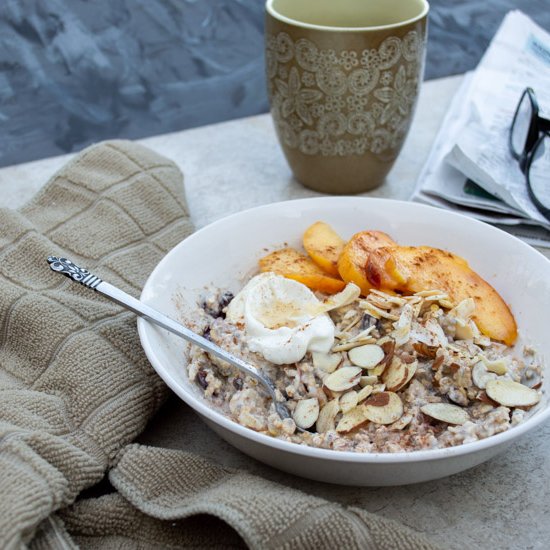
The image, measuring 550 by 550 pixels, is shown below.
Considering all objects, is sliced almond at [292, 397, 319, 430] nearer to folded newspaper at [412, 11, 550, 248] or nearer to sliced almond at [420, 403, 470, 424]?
sliced almond at [420, 403, 470, 424]

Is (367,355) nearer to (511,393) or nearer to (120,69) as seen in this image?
(511,393)

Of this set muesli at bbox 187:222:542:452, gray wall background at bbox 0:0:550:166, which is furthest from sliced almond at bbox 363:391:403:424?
gray wall background at bbox 0:0:550:166

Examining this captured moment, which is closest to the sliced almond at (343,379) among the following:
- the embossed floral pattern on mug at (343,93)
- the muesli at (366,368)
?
the muesli at (366,368)

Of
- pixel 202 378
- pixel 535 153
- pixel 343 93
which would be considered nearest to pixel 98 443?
pixel 202 378

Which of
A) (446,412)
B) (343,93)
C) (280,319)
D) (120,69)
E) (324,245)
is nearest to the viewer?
(446,412)

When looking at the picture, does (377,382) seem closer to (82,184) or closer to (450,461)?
(450,461)

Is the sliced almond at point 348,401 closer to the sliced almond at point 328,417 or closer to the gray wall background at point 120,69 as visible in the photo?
the sliced almond at point 328,417
